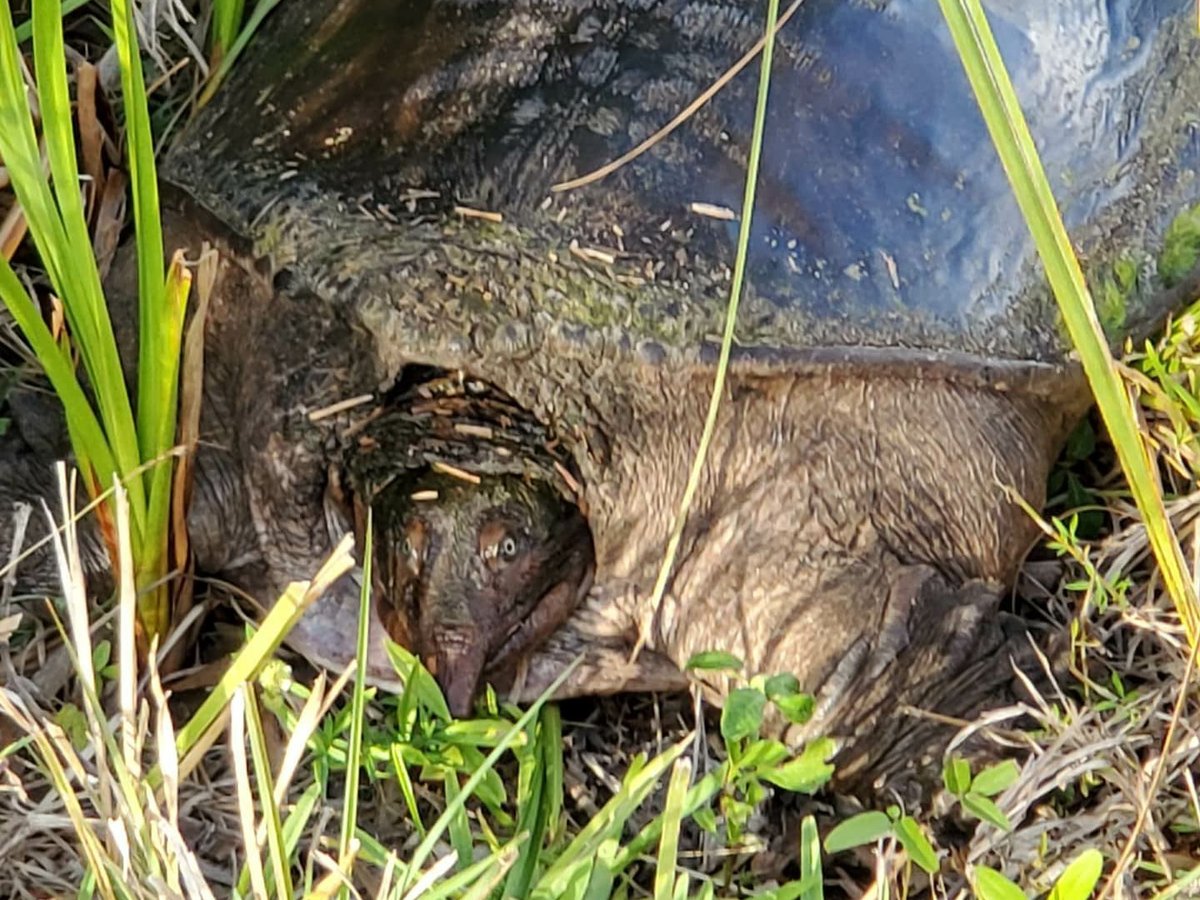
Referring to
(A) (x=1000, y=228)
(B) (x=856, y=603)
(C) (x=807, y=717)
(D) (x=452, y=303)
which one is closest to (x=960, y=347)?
(A) (x=1000, y=228)

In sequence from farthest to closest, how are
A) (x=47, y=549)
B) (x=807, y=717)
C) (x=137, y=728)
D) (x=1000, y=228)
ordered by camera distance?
1. (x=47, y=549)
2. (x=1000, y=228)
3. (x=807, y=717)
4. (x=137, y=728)

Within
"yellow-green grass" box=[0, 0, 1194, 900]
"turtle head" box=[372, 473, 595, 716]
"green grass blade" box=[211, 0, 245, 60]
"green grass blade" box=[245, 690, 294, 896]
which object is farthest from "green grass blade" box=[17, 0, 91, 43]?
"green grass blade" box=[245, 690, 294, 896]

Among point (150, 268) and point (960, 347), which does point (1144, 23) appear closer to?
point (960, 347)

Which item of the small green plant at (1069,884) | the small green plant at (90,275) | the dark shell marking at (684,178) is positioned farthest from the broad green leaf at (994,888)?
the small green plant at (90,275)

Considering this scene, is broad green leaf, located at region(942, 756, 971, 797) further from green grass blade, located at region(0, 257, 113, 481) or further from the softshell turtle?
green grass blade, located at region(0, 257, 113, 481)

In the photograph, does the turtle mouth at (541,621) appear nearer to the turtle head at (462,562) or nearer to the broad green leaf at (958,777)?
the turtle head at (462,562)

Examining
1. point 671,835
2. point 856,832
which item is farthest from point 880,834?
point 671,835
